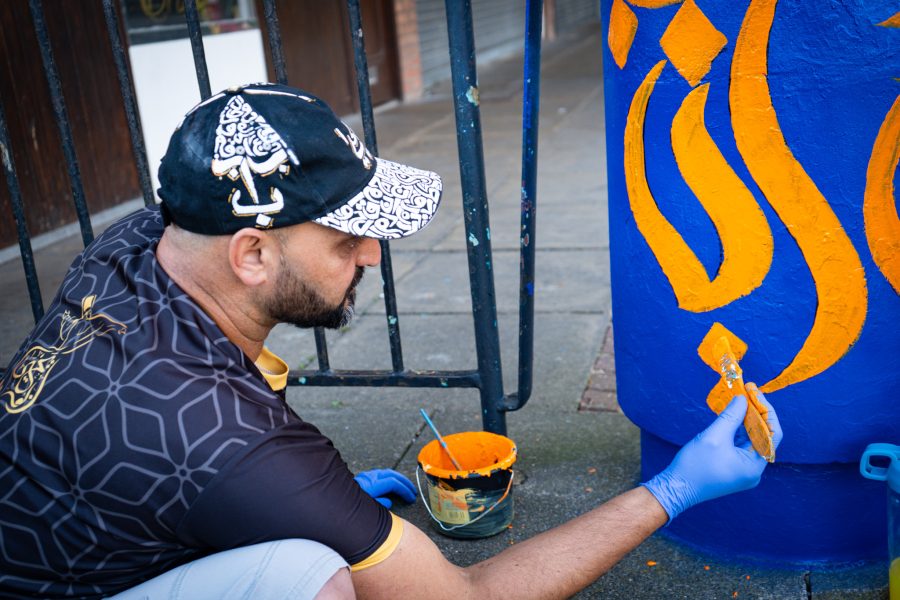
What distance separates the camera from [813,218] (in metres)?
1.83

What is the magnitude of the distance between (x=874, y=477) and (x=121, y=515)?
1.49m

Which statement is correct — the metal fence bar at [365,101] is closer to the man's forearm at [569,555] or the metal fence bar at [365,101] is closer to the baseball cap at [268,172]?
the baseball cap at [268,172]

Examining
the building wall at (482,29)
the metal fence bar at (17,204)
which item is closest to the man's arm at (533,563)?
the metal fence bar at (17,204)

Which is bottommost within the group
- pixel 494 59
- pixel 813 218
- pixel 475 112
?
pixel 494 59

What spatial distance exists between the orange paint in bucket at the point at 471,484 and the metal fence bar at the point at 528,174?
184 millimetres

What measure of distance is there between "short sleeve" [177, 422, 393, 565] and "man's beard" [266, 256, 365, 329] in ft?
0.79

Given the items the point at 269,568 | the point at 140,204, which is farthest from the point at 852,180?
the point at 140,204

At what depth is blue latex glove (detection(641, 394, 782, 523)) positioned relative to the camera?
180 centimetres

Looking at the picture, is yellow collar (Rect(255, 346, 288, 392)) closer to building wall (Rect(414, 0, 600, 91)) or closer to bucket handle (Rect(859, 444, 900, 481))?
bucket handle (Rect(859, 444, 900, 481))

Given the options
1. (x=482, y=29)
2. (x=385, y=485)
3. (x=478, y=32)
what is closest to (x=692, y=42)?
(x=385, y=485)

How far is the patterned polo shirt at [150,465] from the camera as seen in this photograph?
1434 mm

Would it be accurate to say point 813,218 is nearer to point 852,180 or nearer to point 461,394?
point 852,180

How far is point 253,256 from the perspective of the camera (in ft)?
5.35

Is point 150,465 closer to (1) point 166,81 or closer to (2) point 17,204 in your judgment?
(2) point 17,204
